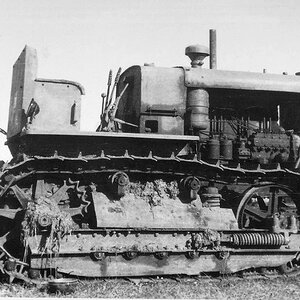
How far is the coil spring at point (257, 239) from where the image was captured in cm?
821

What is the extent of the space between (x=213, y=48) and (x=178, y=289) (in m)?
6.30

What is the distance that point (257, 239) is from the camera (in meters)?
8.28

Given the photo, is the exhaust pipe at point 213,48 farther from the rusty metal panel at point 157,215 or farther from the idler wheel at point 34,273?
the idler wheel at point 34,273

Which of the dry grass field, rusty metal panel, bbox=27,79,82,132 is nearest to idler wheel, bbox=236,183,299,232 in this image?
the dry grass field

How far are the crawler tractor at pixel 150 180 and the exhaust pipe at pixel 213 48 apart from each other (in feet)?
6.18

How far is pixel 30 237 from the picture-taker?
745 centimetres

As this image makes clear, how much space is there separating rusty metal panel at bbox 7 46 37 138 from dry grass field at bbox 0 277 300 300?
291cm

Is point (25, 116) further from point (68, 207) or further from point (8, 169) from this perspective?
point (68, 207)

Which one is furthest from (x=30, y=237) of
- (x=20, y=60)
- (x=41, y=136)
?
(x=20, y=60)

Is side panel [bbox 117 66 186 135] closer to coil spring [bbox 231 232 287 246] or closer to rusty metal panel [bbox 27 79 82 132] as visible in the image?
rusty metal panel [bbox 27 79 82 132]

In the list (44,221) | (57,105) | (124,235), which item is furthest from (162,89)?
(44,221)

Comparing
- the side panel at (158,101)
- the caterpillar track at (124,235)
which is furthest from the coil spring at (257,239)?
the side panel at (158,101)

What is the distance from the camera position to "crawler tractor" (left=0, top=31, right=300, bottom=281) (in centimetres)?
764

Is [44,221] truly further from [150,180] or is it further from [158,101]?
[158,101]
